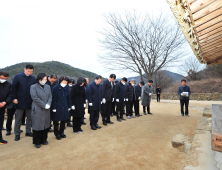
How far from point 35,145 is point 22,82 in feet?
5.34

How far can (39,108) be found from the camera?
3.01 metres

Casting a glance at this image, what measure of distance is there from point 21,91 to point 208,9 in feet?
13.5

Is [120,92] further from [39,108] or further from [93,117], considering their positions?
[39,108]

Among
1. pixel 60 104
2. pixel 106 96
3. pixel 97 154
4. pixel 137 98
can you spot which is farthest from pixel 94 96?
pixel 137 98

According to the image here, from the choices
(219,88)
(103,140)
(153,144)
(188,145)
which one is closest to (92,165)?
(103,140)

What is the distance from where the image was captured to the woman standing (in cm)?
295

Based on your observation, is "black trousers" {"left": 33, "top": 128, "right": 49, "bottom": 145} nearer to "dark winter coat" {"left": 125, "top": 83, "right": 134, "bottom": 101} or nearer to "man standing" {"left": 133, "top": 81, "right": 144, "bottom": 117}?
"dark winter coat" {"left": 125, "top": 83, "right": 134, "bottom": 101}

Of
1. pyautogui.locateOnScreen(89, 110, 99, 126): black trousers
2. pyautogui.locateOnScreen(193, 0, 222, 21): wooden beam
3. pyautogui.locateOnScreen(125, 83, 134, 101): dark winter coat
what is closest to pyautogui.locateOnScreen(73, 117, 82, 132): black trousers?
pyautogui.locateOnScreen(89, 110, 99, 126): black trousers

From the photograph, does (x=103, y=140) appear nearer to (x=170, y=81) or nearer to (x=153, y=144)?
(x=153, y=144)

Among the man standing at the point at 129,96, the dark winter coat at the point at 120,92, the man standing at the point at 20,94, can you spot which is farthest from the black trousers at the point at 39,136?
the man standing at the point at 129,96

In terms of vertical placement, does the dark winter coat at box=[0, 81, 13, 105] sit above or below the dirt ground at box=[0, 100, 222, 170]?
above

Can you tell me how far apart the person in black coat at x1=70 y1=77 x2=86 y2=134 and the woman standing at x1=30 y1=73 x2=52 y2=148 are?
91cm

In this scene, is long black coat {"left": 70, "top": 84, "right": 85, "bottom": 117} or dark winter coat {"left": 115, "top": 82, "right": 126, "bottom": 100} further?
dark winter coat {"left": 115, "top": 82, "right": 126, "bottom": 100}

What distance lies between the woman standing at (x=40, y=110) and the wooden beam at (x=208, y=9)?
9.98 feet
